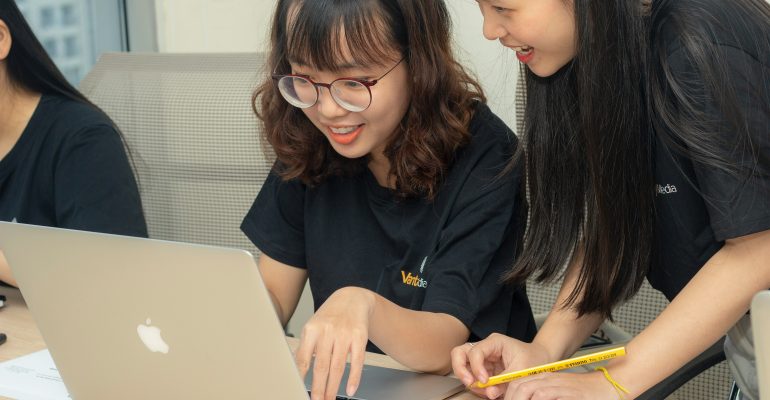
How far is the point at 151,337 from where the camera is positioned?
38.3 inches

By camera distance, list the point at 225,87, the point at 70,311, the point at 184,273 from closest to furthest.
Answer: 1. the point at 184,273
2. the point at 70,311
3. the point at 225,87

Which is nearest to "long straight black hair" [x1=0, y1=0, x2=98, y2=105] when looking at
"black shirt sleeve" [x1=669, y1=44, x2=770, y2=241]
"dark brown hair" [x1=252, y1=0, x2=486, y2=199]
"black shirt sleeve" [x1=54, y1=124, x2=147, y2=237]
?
"black shirt sleeve" [x1=54, y1=124, x2=147, y2=237]

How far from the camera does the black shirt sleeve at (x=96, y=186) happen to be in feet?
5.36

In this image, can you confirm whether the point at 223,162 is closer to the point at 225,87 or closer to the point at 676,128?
the point at 225,87

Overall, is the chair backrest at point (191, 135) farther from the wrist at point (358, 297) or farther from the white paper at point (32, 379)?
the wrist at point (358, 297)

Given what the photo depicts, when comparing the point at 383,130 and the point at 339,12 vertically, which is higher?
the point at 339,12

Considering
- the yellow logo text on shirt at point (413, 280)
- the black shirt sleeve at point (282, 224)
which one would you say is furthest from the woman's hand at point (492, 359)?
the black shirt sleeve at point (282, 224)

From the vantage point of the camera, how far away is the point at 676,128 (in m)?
1.05

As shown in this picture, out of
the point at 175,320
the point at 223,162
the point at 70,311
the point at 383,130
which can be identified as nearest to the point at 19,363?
the point at 70,311

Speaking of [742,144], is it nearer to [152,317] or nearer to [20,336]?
[152,317]

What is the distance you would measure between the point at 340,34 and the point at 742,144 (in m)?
0.55

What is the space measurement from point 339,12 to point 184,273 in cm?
53

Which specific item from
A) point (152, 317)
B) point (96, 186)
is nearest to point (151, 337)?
point (152, 317)

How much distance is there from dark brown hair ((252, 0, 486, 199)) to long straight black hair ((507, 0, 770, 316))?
0.15 metres
